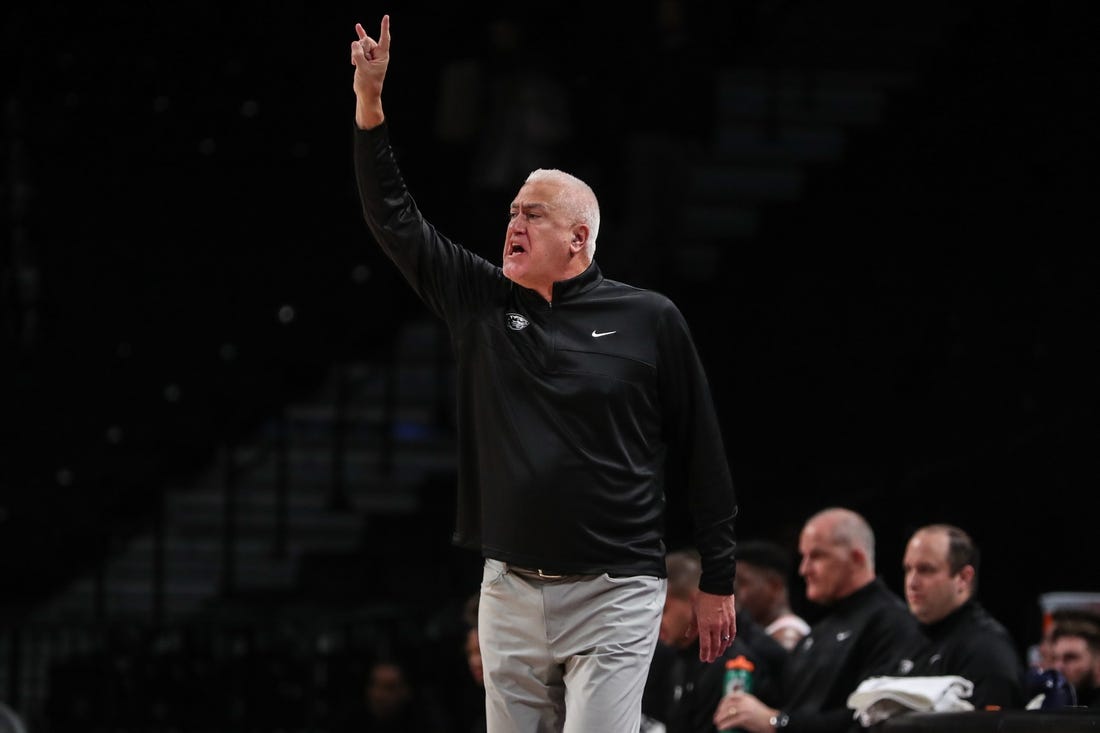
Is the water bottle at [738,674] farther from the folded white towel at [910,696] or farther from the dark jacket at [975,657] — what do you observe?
the folded white towel at [910,696]

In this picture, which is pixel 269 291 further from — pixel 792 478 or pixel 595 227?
pixel 595 227

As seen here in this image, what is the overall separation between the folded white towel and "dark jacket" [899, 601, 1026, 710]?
206 mm

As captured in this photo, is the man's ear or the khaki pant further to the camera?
the man's ear

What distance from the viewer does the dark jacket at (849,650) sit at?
7.14 m

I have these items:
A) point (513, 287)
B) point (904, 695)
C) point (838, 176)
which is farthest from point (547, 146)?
point (513, 287)

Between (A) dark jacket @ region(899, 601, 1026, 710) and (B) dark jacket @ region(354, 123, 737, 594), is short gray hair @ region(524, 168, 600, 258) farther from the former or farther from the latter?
(A) dark jacket @ region(899, 601, 1026, 710)

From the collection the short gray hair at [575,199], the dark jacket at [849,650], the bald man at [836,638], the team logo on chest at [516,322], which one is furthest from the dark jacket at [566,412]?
the dark jacket at [849,650]

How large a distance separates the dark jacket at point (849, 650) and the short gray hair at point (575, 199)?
276cm

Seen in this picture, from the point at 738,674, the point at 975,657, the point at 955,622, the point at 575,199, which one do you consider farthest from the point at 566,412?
the point at 738,674

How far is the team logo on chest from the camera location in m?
4.79

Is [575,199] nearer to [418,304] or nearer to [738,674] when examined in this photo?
[738,674]

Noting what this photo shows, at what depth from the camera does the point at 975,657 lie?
6.72 metres

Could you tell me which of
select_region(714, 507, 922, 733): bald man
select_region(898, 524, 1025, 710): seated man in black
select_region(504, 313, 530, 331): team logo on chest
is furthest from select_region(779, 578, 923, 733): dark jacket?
select_region(504, 313, 530, 331): team logo on chest

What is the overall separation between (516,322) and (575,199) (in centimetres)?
32
